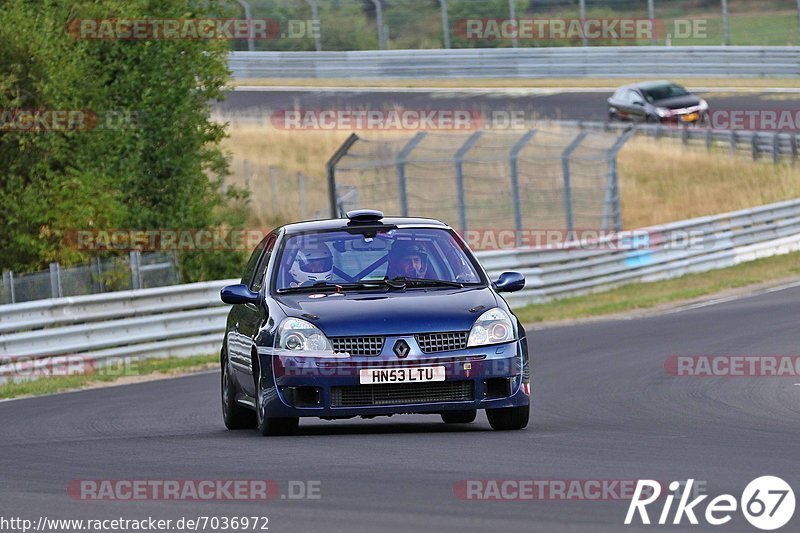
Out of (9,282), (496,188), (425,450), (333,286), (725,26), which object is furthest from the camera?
(725,26)

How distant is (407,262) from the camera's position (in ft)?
35.6

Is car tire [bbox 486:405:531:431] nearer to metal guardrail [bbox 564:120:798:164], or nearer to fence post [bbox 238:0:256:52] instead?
metal guardrail [bbox 564:120:798:164]

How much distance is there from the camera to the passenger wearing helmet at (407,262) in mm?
10797

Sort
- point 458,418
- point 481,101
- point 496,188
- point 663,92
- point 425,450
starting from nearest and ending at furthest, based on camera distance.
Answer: point 425,450, point 458,418, point 496,188, point 663,92, point 481,101

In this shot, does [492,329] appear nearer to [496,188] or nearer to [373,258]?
[373,258]

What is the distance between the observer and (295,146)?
48.0 meters

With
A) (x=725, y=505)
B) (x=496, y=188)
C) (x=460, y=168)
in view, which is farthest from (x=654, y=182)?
(x=725, y=505)

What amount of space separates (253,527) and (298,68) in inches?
1983

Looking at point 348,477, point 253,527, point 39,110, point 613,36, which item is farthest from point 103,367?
point 613,36

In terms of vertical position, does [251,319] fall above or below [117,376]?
above

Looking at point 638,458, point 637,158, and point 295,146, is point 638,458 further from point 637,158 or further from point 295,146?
point 295,146

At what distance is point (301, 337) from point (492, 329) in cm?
121

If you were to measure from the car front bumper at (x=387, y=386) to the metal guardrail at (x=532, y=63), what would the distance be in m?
39.1

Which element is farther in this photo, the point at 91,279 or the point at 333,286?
the point at 91,279
